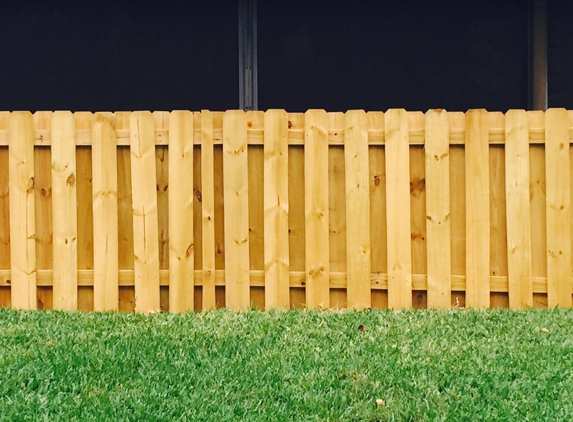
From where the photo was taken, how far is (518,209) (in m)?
5.04

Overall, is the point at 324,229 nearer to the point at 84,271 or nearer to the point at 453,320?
the point at 453,320

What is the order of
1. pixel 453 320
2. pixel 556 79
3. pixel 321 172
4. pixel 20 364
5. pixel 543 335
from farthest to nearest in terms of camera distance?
1. pixel 556 79
2. pixel 321 172
3. pixel 453 320
4. pixel 543 335
5. pixel 20 364

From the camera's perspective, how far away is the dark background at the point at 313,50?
9.66m

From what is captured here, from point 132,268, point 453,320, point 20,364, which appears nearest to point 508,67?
point 453,320

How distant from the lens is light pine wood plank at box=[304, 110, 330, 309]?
5004 millimetres

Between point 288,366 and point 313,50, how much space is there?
6700 mm

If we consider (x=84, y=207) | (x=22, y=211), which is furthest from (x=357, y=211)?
(x=22, y=211)

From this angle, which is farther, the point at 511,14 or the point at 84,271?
the point at 511,14

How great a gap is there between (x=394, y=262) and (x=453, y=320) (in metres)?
0.60

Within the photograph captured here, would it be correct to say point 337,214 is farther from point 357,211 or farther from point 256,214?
point 256,214

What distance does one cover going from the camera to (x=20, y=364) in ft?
12.1

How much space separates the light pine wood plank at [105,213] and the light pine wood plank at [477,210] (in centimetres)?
252

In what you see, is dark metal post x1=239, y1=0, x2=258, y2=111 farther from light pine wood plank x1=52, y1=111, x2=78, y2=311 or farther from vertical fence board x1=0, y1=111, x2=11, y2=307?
vertical fence board x1=0, y1=111, x2=11, y2=307

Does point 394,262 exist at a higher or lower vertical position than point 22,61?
lower
